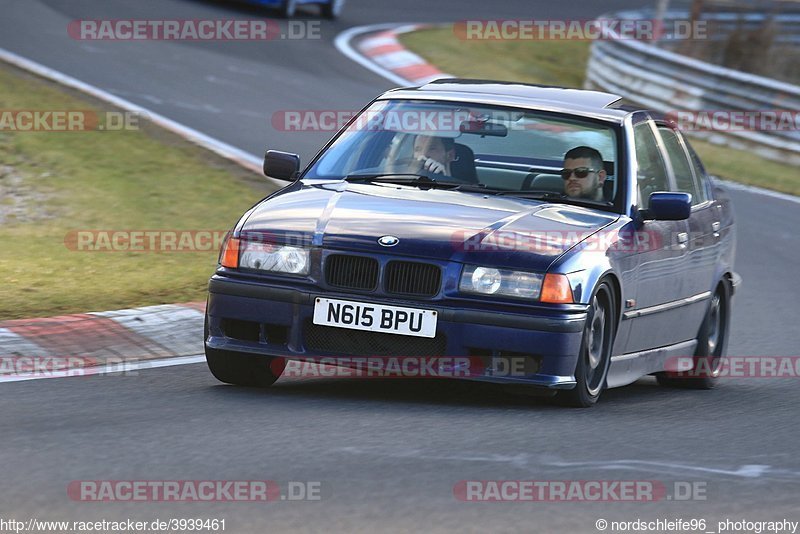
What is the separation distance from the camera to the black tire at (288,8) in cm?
2497

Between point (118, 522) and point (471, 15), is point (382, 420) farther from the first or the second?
point (471, 15)

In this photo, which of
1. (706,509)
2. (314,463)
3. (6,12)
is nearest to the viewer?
(706,509)

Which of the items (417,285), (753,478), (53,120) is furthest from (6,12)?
(753,478)

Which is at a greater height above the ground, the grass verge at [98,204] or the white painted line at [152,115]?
the white painted line at [152,115]

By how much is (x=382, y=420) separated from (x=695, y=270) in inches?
104

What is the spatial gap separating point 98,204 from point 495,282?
21.2ft

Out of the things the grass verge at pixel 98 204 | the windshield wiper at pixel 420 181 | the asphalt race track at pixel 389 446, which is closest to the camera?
the asphalt race track at pixel 389 446

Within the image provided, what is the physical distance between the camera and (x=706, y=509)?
200 inches

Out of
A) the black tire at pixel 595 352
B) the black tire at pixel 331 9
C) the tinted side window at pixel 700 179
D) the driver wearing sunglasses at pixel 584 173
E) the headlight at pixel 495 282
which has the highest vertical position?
the black tire at pixel 331 9

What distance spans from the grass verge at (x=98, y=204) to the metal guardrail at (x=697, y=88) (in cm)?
845

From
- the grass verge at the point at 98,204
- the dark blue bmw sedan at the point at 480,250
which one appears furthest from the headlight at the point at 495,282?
the grass verge at the point at 98,204

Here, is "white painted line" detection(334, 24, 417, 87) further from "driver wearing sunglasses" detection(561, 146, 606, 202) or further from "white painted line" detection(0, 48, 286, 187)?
"driver wearing sunglasses" detection(561, 146, 606, 202)

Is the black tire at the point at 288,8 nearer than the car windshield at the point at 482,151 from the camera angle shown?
No

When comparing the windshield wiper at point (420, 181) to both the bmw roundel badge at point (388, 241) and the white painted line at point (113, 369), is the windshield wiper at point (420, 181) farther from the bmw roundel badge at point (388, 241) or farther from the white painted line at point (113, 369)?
the white painted line at point (113, 369)
